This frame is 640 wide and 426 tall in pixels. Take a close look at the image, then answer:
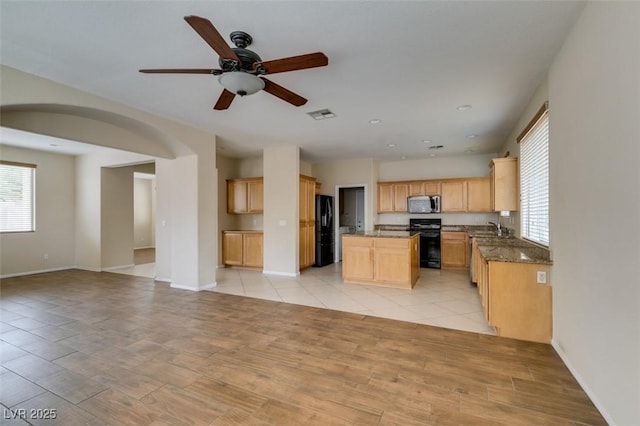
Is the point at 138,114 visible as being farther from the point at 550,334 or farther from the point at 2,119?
the point at 550,334

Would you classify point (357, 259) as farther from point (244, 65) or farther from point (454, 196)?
point (244, 65)

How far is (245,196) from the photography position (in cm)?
696

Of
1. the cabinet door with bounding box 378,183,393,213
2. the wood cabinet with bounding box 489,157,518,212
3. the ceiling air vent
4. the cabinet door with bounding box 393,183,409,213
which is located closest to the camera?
the ceiling air vent

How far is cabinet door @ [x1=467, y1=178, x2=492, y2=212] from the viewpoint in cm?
649

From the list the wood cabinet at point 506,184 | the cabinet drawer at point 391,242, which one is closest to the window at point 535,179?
the wood cabinet at point 506,184

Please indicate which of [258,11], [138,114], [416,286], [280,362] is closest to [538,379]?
[280,362]

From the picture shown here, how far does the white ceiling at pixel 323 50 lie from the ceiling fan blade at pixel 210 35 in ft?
0.89

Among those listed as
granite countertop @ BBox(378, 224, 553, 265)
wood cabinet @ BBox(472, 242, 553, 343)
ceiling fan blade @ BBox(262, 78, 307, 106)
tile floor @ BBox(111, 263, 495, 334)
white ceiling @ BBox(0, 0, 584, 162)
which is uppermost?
white ceiling @ BBox(0, 0, 584, 162)

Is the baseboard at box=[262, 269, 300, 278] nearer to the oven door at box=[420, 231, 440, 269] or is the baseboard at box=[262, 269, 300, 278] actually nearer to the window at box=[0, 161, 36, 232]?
the oven door at box=[420, 231, 440, 269]

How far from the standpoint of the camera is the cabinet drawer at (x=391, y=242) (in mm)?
4785

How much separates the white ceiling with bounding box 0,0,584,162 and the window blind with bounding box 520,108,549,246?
0.48m

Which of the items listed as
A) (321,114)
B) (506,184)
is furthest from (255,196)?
(506,184)

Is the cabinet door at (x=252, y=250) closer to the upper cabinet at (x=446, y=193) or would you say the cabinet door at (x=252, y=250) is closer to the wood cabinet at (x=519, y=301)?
the upper cabinet at (x=446, y=193)

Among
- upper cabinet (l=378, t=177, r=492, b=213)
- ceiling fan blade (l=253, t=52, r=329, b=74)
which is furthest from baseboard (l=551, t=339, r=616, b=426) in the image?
upper cabinet (l=378, t=177, r=492, b=213)
